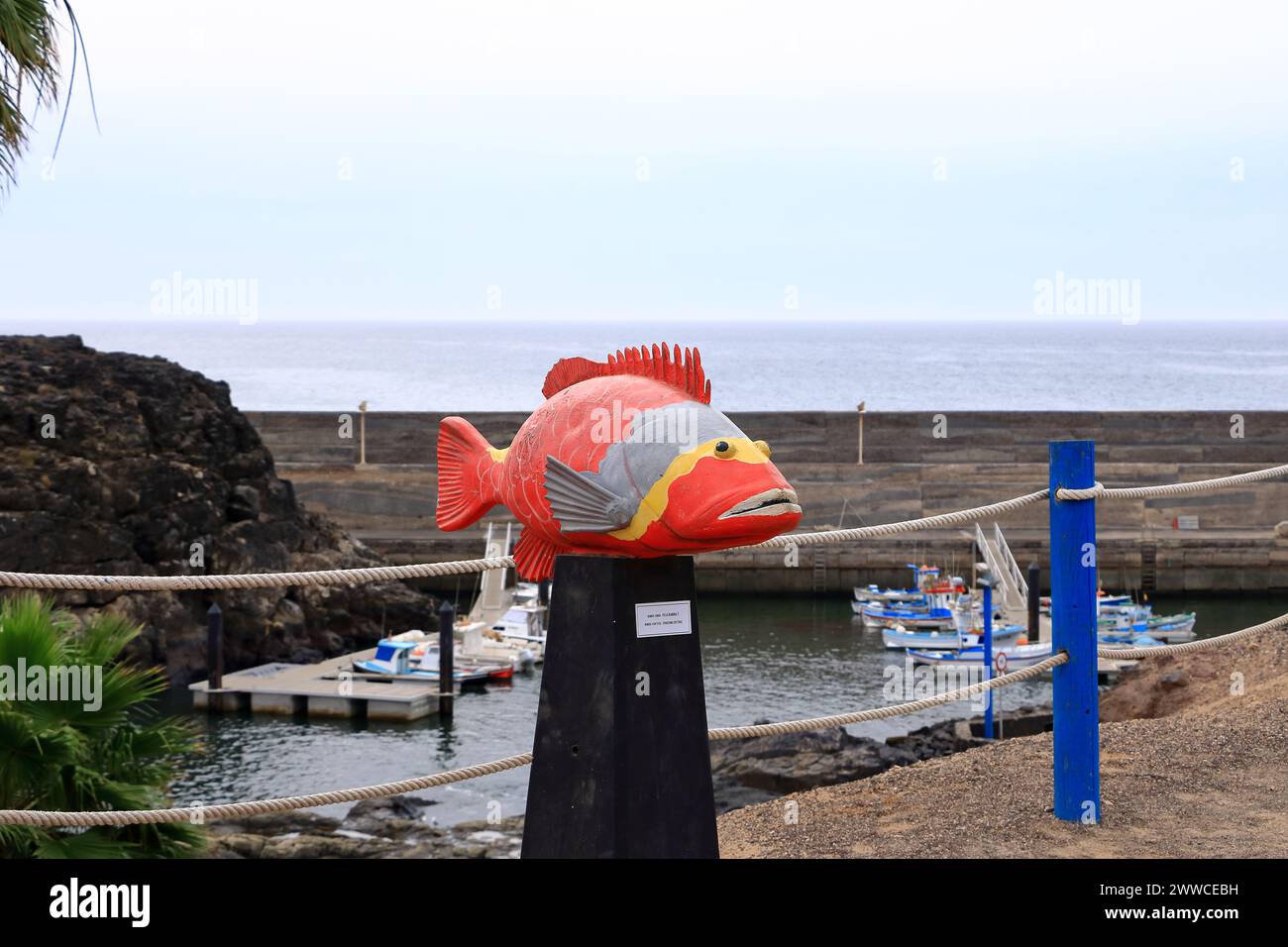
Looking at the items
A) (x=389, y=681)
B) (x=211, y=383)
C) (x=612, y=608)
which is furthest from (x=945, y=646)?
(x=612, y=608)

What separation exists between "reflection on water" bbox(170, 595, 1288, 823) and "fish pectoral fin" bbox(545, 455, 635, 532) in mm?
13214

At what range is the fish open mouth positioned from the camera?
11.5 feet

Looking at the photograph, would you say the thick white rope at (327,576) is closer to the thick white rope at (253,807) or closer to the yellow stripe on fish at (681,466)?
the yellow stripe on fish at (681,466)

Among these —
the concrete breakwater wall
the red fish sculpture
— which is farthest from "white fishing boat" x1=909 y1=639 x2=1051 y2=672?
the red fish sculpture

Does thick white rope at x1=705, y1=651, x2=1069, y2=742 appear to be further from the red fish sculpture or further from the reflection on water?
the reflection on water

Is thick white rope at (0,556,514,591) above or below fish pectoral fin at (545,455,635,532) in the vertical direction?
below

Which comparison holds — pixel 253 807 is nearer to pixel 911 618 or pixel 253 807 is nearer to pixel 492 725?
pixel 492 725

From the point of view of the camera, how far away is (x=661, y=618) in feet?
12.7

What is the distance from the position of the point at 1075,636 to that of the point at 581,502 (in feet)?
6.46

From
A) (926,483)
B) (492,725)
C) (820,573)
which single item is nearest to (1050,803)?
(492,725)

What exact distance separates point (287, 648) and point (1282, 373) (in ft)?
480

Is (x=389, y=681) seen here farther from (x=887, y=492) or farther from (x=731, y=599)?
(x=887, y=492)

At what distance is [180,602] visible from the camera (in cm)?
2614

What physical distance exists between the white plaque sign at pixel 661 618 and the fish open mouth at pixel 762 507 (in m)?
0.45
